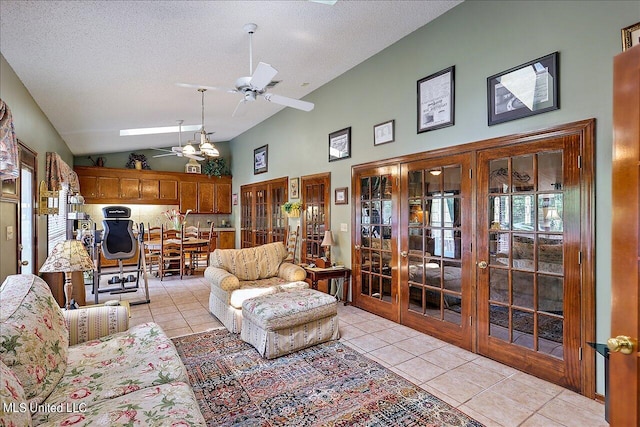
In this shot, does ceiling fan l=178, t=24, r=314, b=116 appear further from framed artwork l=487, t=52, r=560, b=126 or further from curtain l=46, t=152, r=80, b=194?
curtain l=46, t=152, r=80, b=194

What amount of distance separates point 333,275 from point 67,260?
3.03 m

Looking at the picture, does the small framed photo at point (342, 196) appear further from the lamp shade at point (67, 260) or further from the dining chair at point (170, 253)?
the dining chair at point (170, 253)

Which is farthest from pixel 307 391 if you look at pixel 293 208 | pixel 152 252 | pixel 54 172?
pixel 152 252

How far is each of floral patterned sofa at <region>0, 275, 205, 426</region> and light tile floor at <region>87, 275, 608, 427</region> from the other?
1719mm

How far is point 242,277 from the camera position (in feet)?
13.7

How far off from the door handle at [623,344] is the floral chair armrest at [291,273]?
10.9 feet

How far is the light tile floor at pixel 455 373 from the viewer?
2172mm

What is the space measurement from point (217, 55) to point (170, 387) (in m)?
3.40

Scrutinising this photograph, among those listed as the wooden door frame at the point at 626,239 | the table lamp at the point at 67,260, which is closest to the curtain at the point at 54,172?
the table lamp at the point at 67,260

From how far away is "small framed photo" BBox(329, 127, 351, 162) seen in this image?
15.4 feet

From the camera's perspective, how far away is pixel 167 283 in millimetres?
6223

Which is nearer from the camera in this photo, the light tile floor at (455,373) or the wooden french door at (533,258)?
the light tile floor at (455,373)

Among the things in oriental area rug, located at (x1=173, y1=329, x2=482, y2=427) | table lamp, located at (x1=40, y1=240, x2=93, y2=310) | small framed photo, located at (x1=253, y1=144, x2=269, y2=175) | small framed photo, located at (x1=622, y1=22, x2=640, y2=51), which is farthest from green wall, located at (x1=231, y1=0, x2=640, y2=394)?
Answer: table lamp, located at (x1=40, y1=240, x2=93, y2=310)

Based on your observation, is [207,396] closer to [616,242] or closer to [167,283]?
[616,242]
